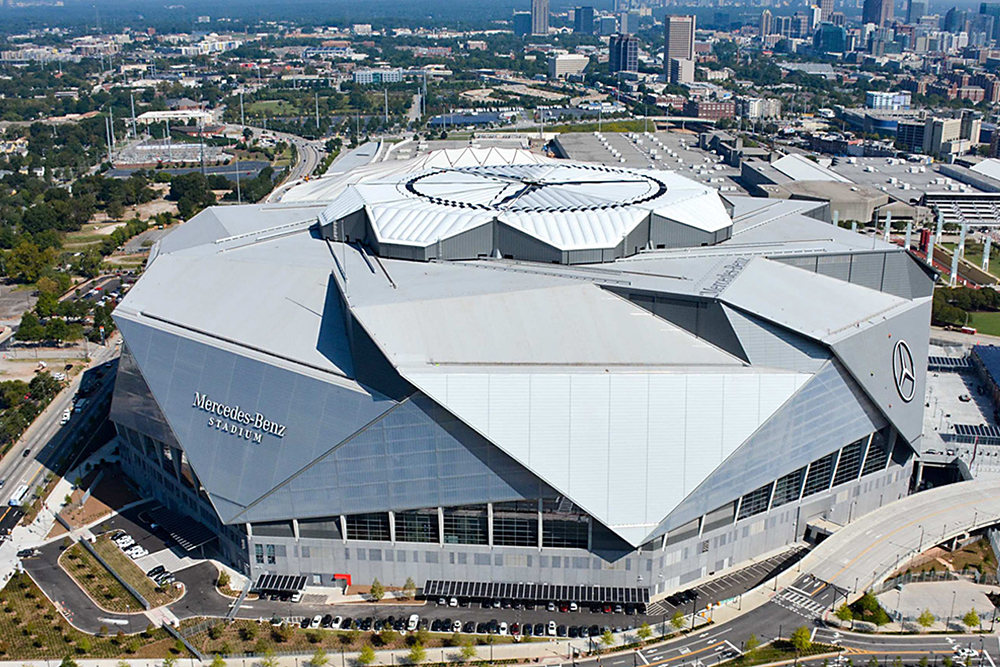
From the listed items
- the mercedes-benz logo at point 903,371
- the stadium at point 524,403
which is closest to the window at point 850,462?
the stadium at point 524,403

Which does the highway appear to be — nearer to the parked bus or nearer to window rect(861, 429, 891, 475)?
the parked bus

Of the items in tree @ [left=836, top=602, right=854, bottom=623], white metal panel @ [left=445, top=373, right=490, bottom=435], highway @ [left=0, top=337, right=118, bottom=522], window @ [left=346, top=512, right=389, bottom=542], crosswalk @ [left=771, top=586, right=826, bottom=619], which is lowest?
highway @ [left=0, top=337, right=118, bottom=522]

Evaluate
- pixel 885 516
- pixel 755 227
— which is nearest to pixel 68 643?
pixel 885 516

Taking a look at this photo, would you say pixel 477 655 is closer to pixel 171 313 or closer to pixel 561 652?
pixel 561 652

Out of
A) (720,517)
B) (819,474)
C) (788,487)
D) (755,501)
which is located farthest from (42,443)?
(819,474)

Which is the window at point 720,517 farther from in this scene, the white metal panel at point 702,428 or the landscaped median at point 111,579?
the landscaped median at point 111,579

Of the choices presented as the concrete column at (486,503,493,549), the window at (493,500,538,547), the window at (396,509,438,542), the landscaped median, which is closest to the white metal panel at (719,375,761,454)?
the window at (493,500,538,547)
